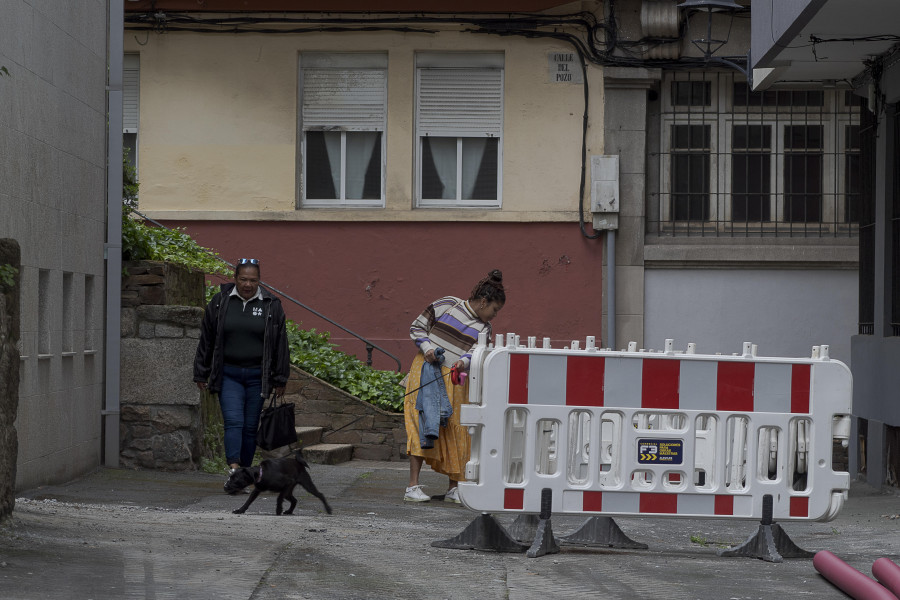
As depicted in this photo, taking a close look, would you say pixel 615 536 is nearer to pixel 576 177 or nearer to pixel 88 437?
pixel 88 437

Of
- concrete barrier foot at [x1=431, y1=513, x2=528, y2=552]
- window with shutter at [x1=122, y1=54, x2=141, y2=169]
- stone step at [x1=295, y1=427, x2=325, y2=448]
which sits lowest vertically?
stone step at [x1=295, y1=427, x2=325, y2=448]

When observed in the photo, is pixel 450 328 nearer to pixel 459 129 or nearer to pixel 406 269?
pixel 406 269

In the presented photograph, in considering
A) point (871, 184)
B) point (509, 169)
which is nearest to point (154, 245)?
point (509, 169)

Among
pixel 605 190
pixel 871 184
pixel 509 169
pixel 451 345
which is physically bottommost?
pixel 451 345

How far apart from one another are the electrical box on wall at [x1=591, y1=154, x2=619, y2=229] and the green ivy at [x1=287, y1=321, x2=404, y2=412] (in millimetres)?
3226

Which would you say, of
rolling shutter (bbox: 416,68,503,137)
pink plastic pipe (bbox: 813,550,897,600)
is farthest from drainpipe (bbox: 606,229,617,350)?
pink plastic pipe (bbox: 813,550,897,600)

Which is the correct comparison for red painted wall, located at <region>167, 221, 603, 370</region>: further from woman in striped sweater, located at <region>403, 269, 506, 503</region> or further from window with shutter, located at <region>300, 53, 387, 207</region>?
woman in striped sweater, located at <region>403, 269, 506, 503</region>

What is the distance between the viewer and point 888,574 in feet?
20.2

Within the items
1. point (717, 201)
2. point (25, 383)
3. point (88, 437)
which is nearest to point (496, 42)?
point (717, 201)

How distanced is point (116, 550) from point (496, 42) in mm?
11576

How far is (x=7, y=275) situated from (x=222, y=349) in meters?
2.94

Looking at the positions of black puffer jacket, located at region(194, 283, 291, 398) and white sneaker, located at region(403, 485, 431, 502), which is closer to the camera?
black puffer jacket, located at region(194, 283, 291, 398)

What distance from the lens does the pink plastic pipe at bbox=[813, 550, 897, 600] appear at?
585 centimetres

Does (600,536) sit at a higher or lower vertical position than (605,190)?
lower
